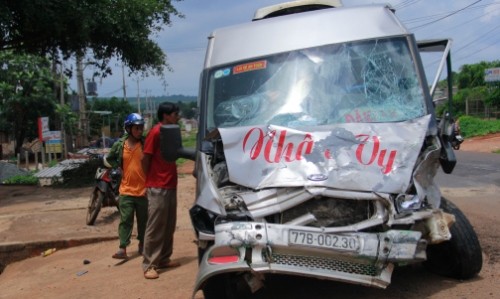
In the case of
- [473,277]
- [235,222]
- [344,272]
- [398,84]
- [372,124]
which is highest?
[398,84]

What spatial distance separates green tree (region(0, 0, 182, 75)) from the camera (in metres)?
12.4

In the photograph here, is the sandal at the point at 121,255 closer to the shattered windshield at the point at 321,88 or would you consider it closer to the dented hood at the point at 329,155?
the shattered windshield at the point at 321,88

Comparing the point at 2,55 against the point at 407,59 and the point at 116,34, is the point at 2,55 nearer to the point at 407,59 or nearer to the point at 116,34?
the point at 116,34

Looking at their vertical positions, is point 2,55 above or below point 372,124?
above

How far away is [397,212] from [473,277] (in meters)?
1.48

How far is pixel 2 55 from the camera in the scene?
3531 cm

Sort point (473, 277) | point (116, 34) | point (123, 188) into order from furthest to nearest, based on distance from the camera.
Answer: point (116, 34), point (123, 188), point (473, 277)

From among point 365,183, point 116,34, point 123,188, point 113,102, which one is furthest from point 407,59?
point 113,102

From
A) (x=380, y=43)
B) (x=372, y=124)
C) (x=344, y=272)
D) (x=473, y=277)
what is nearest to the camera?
(x=344, y=272)

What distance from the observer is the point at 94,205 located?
28.8 feet

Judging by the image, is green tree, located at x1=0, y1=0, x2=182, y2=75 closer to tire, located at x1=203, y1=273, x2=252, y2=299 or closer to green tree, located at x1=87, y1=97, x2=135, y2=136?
tire, located at x1=203, y1=273, x2=252, y2=299

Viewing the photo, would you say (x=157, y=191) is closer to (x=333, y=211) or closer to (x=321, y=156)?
(x=321, y=156)

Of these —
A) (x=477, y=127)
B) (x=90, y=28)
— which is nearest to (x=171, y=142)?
(x=90, y=28)

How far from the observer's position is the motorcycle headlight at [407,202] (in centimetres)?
392
